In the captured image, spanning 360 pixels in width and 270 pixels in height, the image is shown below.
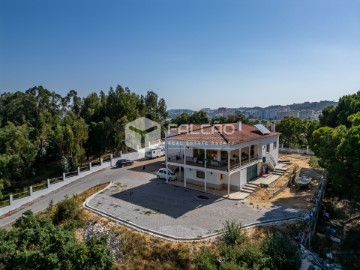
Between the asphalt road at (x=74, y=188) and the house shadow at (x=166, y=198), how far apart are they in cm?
449

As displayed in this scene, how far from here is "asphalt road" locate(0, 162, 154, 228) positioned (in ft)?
73.5

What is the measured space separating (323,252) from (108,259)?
12.8 m

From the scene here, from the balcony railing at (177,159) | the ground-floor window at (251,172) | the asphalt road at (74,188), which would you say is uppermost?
the balcony railing at (177,159)

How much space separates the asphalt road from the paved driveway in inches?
143

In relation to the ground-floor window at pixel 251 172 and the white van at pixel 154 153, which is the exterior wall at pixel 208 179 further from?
the white van at pixel 154 153

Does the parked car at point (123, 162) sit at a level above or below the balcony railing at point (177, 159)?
below

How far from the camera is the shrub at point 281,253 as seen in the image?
41.1ft

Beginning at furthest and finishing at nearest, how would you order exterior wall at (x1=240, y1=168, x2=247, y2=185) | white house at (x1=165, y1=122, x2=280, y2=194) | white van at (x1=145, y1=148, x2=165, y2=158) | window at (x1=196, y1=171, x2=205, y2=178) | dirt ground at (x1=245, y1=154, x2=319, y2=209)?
white van at (x1=145, y1=148, x2=165, y2=158)
window at (x1=196, y1=171, x2=205, y2=178)
exterior wall at (x1=240, y1=168, x2=247, y2=185)
white house at (x1=165, y1=122, x2=280, y2=194)
dirt ground at (x1=245, y1=154, x2=319, y2=209)

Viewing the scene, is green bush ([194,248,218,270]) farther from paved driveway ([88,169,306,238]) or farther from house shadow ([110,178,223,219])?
house shadow ([110,178,223,219])

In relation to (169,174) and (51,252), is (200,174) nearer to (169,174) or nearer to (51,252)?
(169,174)

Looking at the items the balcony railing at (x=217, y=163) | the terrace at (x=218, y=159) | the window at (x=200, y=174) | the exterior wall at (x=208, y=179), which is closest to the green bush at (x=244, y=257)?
the terrace at (x=218, y=159)

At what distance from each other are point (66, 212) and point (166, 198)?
25.8 feet

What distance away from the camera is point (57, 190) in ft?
87.4

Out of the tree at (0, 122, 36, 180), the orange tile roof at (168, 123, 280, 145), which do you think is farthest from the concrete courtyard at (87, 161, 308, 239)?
the tree at (0, 122, 36, 180)
